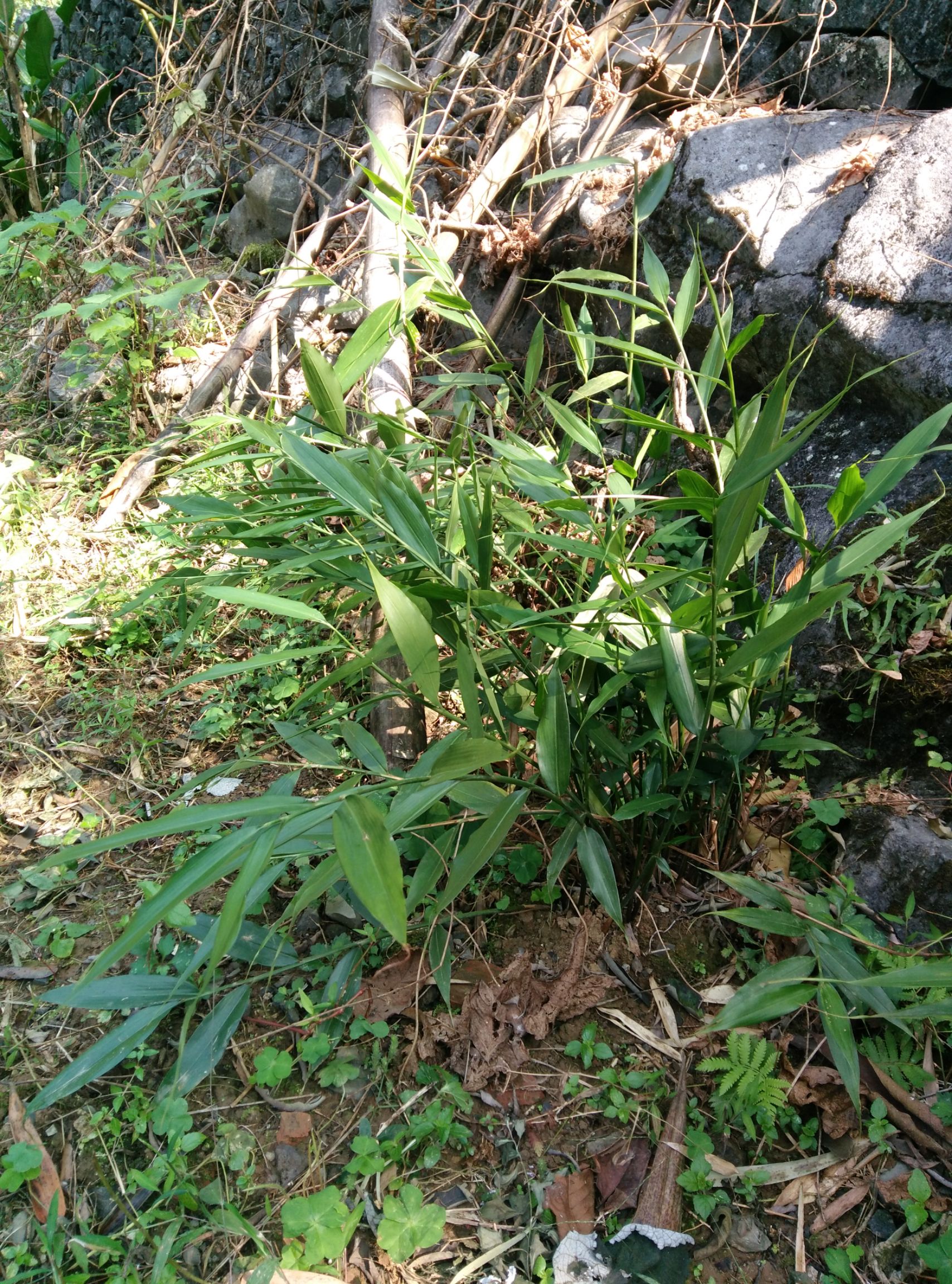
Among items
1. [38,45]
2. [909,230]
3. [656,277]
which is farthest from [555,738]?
[38,45]

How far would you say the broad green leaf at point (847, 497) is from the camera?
1077mm

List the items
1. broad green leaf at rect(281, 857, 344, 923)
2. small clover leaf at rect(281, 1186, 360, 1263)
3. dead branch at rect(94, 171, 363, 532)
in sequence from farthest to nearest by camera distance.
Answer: dead branch at rect(94, 171, 363, 532) < small clover leaf at rect(281, 1186, 360, 1263) < broad green leaf at rect(281, 857, 344, 923)

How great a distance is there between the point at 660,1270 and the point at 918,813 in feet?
2.52

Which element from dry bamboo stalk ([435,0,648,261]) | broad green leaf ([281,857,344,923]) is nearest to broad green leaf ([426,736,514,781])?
broad green leaf ([281,857,344,923])

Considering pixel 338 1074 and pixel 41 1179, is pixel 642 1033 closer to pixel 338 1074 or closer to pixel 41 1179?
pixel 338 1074

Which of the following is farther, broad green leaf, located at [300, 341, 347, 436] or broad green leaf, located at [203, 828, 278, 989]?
broad green leaf, located at [300, 341, 347, 436]

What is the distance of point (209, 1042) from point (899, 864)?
104cm

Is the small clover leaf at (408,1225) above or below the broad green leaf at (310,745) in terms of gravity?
below

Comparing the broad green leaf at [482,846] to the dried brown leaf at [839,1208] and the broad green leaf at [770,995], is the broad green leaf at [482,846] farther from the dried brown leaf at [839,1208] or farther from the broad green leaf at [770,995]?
the dried brown leaf at [839,1208]

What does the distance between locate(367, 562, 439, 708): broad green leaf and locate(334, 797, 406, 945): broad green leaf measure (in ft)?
0.66

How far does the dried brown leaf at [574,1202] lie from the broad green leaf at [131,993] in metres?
0.54

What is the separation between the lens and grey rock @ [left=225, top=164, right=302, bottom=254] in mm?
3207

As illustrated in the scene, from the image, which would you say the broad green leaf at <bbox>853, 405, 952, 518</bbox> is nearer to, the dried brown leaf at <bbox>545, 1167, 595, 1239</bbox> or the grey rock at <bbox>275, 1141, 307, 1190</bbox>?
the dried brown leaf at <bbox>545, 1167, 595, 1239</bbox>

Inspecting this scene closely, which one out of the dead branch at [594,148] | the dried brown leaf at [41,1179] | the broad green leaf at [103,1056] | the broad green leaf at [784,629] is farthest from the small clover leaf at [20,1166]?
the dead branch at [594,148]
